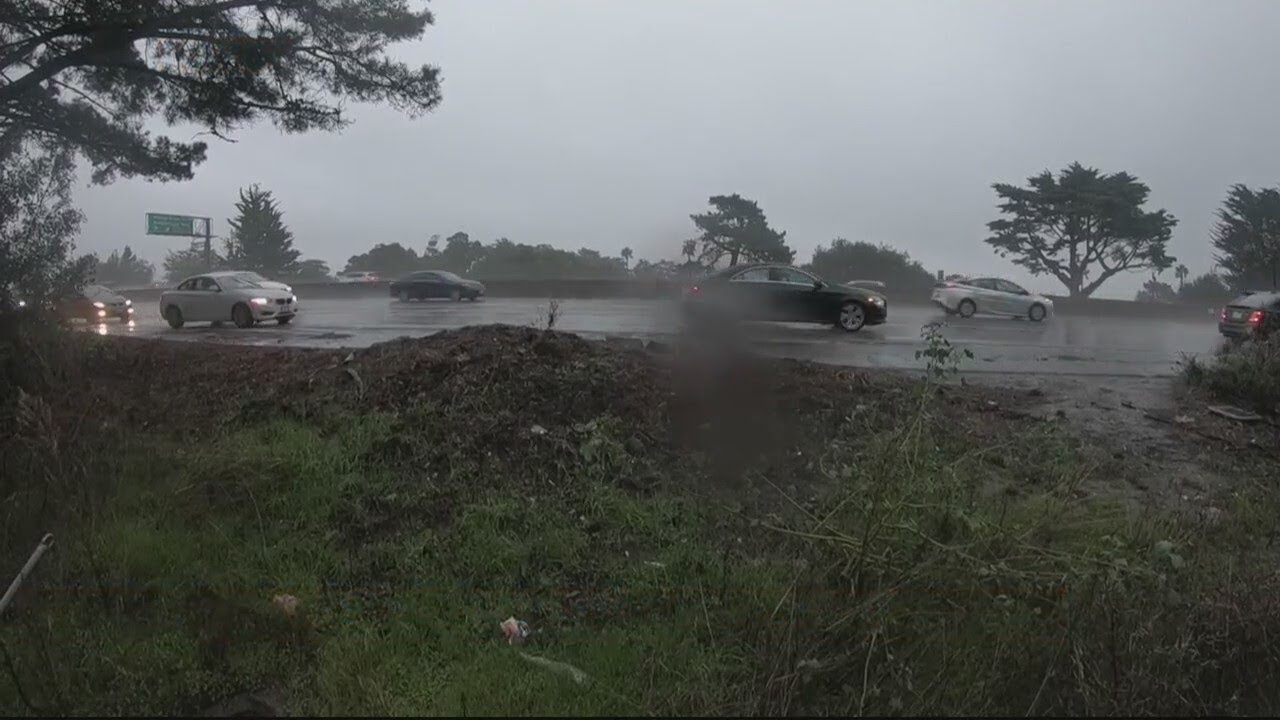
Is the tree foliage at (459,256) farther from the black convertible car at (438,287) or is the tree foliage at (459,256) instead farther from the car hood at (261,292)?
the car hood at (261,292)

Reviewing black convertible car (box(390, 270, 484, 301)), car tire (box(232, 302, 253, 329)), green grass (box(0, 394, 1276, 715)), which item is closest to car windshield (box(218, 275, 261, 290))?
car tire (box(232, 302, 253, 329))

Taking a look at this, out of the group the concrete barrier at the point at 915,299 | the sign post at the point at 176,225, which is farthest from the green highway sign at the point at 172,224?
the concrete barrier at the point at 915,299

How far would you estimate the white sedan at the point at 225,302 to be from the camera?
19906mm

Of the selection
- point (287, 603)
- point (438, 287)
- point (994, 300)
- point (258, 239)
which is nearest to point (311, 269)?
point (258, 239)

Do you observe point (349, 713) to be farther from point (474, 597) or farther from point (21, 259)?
point (21, 259)

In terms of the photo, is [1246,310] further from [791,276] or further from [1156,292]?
[1156,292]

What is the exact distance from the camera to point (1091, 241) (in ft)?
143

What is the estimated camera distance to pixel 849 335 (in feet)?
54.7

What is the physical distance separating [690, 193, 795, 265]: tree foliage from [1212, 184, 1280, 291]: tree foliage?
810 inches

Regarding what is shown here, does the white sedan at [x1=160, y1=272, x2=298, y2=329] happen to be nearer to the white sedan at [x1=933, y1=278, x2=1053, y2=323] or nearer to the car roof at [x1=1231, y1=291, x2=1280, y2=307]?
the white sedan at [x1=933, y1=278, x2=1053, y2=323]

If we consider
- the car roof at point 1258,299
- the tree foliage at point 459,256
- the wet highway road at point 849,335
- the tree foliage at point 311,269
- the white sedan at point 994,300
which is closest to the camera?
the wet highway road at point 849,335

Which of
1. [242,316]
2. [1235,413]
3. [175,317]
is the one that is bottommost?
[175,317]

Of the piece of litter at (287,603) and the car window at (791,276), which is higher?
the car window at (791,276)

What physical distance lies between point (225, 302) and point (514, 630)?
19066 millimetres
